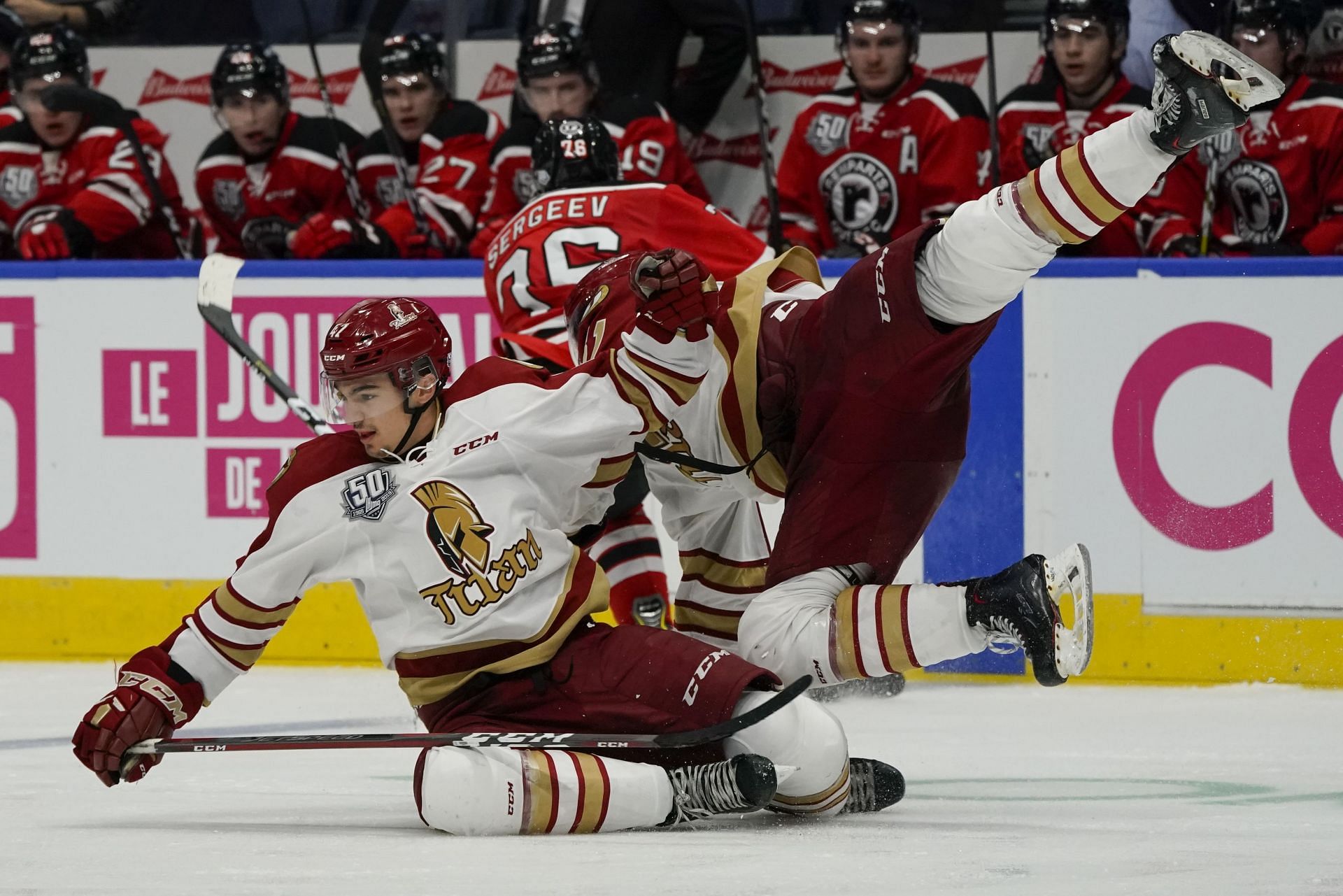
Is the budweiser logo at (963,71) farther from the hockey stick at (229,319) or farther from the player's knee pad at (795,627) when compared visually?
the player's knee pad at (795,627)

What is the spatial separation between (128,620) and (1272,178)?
2.99 metres

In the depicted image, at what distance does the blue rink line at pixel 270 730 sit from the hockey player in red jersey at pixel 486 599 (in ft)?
3.13

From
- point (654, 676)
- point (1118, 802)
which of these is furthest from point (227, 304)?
point (1118, 802)

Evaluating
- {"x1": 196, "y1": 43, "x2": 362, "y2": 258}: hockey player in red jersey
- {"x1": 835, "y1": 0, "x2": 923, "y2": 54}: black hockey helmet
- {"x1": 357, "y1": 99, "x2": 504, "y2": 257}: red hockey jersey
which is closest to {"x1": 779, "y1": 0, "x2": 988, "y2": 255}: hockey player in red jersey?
{"x1": 835, "y1": 0, "x2": 923, "y2": 54}: black hockey helmet

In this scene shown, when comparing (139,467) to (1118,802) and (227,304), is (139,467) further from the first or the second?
(1118,802)

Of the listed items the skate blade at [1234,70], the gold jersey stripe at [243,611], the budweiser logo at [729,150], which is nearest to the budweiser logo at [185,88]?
the budweiser logo at [729,150]

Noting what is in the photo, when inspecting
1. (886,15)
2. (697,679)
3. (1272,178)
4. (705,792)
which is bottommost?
(705,792)

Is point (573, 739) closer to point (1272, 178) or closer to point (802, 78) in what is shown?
point (1272, 178)

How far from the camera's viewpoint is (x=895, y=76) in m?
5.05

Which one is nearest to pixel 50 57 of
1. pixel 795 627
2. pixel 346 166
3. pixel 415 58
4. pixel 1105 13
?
pixel 346 166

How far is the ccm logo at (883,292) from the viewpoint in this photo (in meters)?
2.91

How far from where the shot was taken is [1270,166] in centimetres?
464

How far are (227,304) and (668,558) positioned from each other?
120cm

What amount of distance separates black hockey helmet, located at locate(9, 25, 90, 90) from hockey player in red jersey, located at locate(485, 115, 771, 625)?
7.31ft
